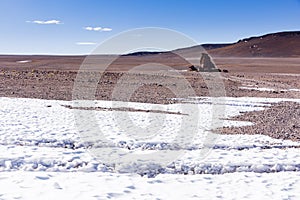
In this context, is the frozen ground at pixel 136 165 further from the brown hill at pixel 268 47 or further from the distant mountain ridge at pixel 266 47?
the brown hill at pixel 268 47

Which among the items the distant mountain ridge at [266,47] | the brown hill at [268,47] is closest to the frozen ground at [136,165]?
the distant mountain ridge at [266,47]

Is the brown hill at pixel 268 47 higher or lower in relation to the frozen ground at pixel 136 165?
higher

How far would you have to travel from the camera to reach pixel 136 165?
27.9 feet

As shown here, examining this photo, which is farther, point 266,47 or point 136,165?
point 266,47

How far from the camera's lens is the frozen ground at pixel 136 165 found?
6.81 metres

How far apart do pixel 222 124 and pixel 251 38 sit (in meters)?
182

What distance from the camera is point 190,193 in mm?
6816

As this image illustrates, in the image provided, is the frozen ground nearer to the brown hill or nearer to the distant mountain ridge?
the distant mountain ridge

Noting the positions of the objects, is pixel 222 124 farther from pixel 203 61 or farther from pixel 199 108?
pixel 203 61

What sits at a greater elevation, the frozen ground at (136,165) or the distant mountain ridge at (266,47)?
the distant mountain ridge at (266,47)

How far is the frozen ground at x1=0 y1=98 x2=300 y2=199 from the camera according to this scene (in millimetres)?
6812

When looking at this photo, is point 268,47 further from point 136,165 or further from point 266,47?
point 136,165

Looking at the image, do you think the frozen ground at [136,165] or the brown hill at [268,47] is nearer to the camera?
the frozen ground at [136,165]

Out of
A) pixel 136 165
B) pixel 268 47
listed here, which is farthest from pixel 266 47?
pixel 136 165
